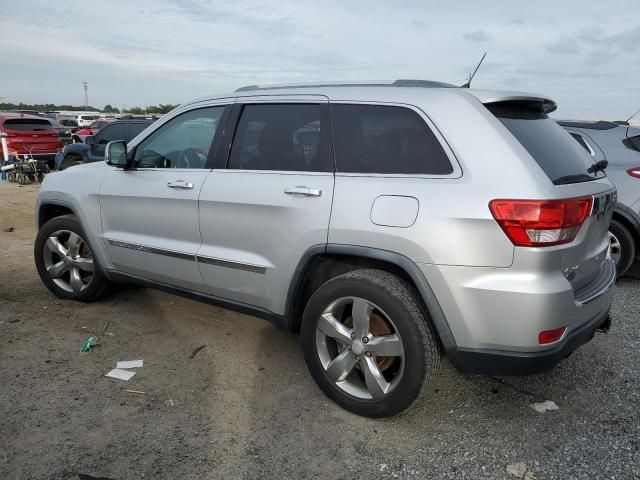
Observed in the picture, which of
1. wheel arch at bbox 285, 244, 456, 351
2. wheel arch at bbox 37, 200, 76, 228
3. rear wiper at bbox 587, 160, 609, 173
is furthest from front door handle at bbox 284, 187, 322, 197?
wheel arch at bbox 37, 200, 76, 228

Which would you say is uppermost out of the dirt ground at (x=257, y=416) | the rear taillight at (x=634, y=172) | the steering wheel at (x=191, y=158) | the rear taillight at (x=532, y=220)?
the steering wheel at (x=191, y=158)

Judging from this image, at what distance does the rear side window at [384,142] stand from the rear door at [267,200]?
10 centimetres

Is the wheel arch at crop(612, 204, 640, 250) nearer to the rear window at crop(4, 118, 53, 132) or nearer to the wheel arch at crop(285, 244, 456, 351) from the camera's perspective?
the wheel arch at crop(285, 244, 456, 351)

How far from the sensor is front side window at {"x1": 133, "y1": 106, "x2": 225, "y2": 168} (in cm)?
366

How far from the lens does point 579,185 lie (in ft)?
8.73

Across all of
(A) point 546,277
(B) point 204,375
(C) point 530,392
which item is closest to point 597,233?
(A) point 546,277

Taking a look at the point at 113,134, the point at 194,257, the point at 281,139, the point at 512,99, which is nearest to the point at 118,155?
the point at 194,257

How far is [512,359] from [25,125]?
16.1 m

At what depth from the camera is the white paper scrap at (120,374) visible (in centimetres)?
336

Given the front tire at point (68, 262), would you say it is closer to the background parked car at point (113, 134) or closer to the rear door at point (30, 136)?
the background parked car at point (113, 134)

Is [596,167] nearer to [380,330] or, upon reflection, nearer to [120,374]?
[380,330]

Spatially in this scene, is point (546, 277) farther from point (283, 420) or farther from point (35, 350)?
point (35, 350)

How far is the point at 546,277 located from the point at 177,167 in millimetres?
2625

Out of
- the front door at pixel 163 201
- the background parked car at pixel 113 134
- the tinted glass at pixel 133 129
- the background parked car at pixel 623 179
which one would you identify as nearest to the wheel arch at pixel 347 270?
the front door at pixel 163 201
